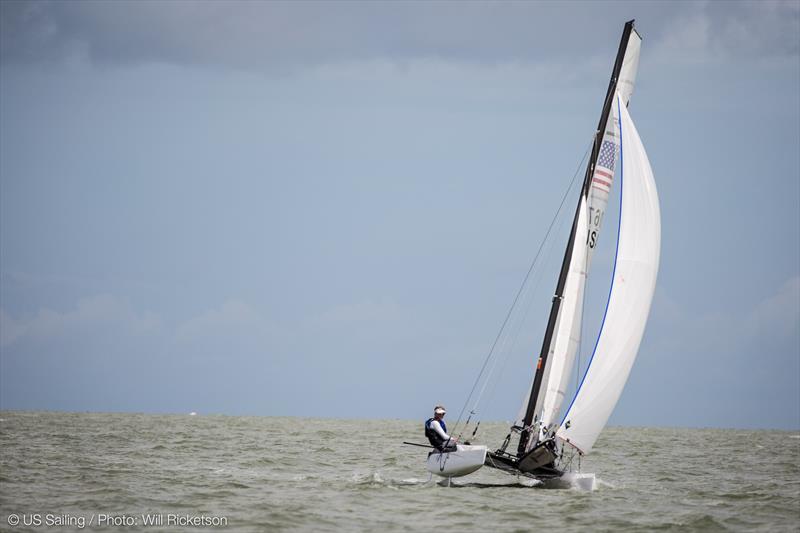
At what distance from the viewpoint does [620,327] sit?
22797mm

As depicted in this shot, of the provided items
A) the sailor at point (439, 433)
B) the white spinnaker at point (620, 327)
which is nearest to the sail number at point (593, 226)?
the white spinnaker at point (620, 327)

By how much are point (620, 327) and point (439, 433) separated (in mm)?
4784

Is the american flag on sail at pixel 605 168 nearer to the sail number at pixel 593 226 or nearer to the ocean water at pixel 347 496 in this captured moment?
the sail number at pixel 593 226

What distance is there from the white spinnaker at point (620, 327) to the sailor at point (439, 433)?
8.34 ft

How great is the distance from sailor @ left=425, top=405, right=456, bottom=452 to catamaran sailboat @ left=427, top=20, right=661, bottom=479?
0.66ft

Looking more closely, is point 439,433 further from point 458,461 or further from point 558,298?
point 558,298

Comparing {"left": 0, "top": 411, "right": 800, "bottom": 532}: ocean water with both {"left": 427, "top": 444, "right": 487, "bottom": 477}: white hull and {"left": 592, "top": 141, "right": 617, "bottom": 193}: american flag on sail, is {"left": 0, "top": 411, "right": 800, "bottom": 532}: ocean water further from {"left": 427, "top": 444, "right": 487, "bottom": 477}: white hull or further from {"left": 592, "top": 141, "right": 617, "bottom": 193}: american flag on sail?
{"left": 592, "top": 141, "right": 617, "bottom": 193}: american flag on sail

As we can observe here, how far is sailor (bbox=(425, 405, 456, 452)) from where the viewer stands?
23.3 m

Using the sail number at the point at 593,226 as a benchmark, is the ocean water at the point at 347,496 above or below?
below

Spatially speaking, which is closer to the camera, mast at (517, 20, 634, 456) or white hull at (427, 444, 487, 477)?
white hull at (427, 444, 487, 477)

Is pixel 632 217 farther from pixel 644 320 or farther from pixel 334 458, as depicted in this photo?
pixel 334 458

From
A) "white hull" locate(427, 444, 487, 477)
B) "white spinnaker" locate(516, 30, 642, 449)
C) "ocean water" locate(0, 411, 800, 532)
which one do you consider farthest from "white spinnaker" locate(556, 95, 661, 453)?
"white hull" locate(427, 444, 487, 477)

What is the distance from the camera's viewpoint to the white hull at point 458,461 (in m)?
22.9

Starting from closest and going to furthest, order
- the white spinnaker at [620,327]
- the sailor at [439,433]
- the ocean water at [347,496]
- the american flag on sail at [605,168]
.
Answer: the ocean water at [347,496] < the white spinnaker at [620,327] < the sailor at [439,433] < the american flag on sail at [605,168]
